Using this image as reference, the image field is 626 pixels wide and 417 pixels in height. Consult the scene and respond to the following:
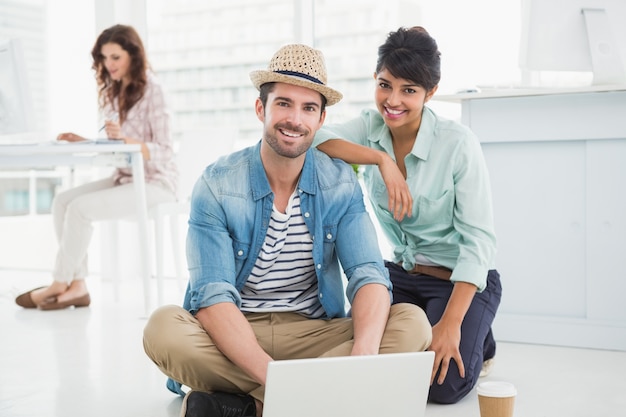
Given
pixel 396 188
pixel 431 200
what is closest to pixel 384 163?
pixel 396 188

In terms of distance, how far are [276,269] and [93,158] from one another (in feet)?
5.66

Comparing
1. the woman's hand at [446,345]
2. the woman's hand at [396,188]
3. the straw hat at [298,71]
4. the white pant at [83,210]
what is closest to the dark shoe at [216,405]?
the woman's hand at [446,345]

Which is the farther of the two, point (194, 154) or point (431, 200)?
point (194, 154)

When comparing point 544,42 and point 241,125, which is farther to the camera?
point 241,125

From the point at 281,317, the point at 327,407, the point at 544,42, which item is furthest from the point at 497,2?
the point at 327,407

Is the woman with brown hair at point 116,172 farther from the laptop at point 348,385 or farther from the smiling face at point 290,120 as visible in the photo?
the laptop at point 348,385

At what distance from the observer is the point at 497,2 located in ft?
12.2

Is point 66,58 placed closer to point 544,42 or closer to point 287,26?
point 287,26

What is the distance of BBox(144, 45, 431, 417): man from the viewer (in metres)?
1.84

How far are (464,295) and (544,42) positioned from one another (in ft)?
4.08

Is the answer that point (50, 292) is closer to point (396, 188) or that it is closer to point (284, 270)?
point (284, 270)

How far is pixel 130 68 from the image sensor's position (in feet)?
12.4

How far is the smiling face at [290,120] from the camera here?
1.87 metres

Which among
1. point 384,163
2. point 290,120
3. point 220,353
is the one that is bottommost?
point 220,353
